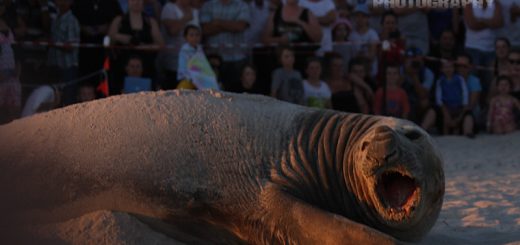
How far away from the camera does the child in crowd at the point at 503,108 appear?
9.88 m

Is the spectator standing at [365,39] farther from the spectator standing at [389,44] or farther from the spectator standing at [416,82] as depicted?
the spectator standing at [416,82]

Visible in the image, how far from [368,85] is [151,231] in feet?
21.5

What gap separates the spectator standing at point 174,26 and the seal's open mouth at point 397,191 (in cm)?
550

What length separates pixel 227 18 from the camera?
9.01 m

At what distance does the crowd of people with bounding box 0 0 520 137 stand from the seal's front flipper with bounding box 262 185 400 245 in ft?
15.4

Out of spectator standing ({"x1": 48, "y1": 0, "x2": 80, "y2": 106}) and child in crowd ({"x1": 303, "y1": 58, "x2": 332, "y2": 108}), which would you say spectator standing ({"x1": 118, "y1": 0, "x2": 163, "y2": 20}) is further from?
child in crowd ({"x1": 303, "y1": 58, "x2": 332, "y2": 108})

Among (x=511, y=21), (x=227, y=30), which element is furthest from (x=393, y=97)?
(x=227, y=30)

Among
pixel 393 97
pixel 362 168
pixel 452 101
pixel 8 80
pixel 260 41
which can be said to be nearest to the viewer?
pixel 362 168

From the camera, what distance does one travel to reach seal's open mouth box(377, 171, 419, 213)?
3393 mm

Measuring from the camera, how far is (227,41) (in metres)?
9.09

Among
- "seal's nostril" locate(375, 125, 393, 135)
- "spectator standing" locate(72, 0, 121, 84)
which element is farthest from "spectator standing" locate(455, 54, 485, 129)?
"seal's nostril" locate(375, 125, 393, 135)

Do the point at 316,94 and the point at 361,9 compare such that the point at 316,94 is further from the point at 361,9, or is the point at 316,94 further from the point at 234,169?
the point at 234,169

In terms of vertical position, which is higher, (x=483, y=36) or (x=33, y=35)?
(x=33, y=35)

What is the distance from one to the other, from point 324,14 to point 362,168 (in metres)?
6.26
